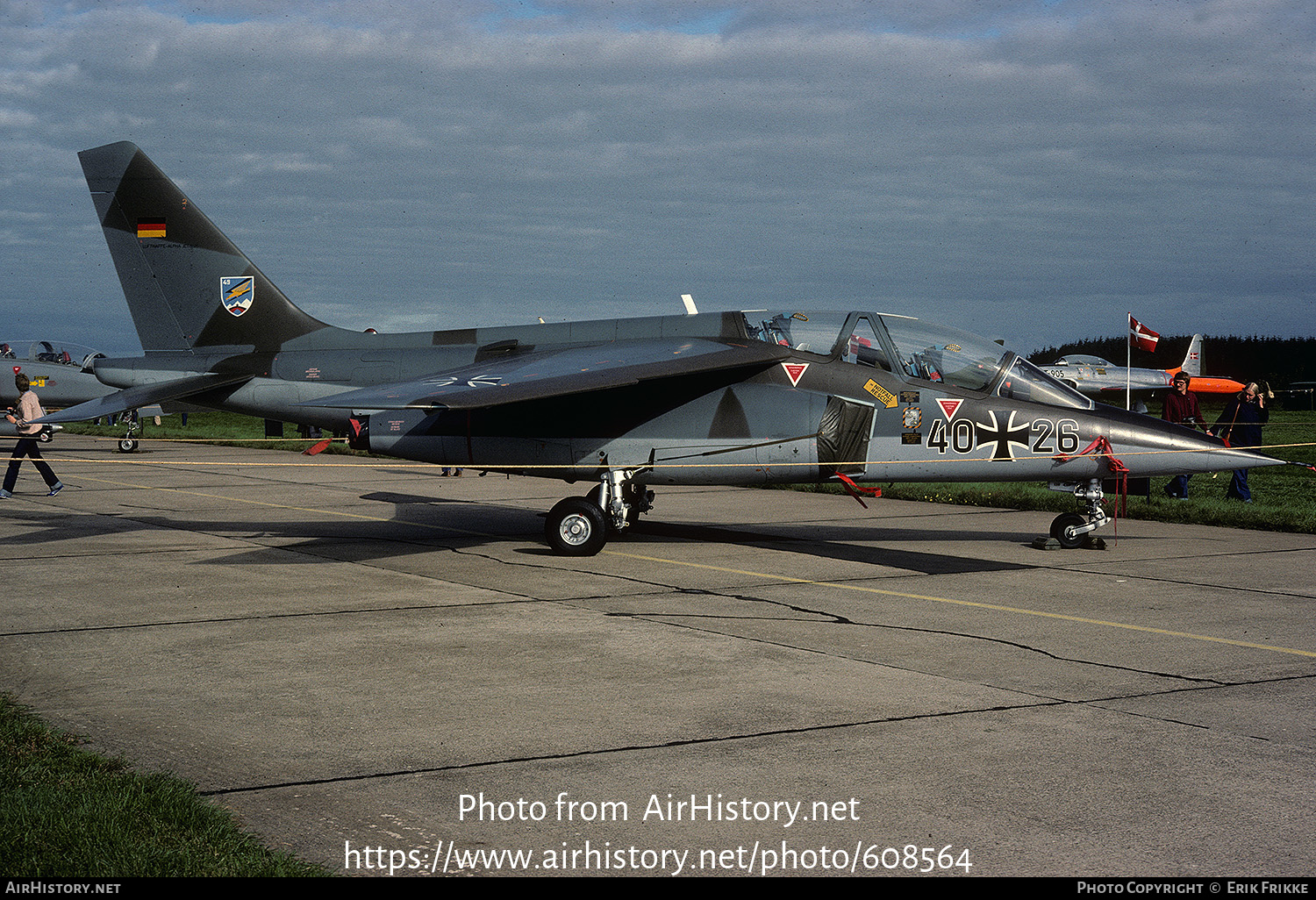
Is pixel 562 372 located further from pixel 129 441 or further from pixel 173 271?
pixel 129 441

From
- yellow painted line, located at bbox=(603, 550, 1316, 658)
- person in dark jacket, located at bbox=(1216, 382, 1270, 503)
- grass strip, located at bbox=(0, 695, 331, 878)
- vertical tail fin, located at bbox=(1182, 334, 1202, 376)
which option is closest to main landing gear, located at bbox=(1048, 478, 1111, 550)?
yellow painted line, located at bbox=(603, 550, 1316, 658)

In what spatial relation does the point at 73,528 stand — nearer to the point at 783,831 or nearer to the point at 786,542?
the point at 786,542

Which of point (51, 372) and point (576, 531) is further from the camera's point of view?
Result: point (51, 372)

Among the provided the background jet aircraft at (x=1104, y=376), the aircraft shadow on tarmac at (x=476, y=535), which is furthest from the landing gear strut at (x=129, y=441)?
the background jet aircraft at (x=1104, y=376)

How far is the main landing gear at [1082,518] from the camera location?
42.2 ft

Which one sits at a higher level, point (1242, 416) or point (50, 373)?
point (50, 373)

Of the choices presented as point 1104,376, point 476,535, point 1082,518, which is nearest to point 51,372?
point 476,535

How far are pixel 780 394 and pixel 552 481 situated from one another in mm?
11477

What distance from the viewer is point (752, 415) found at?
12742 mm

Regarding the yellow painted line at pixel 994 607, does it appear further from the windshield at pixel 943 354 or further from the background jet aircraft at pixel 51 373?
the background jet aircraft at pixel 51 373

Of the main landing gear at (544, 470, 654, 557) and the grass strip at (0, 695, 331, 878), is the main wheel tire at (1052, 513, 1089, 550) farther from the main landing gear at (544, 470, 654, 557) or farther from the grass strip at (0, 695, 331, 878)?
the grass strip at (0, 695, 331, 878)

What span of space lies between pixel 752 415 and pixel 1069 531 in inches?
157

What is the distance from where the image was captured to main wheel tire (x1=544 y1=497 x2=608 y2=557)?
12.6m

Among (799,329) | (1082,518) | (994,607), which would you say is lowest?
(994,607)
